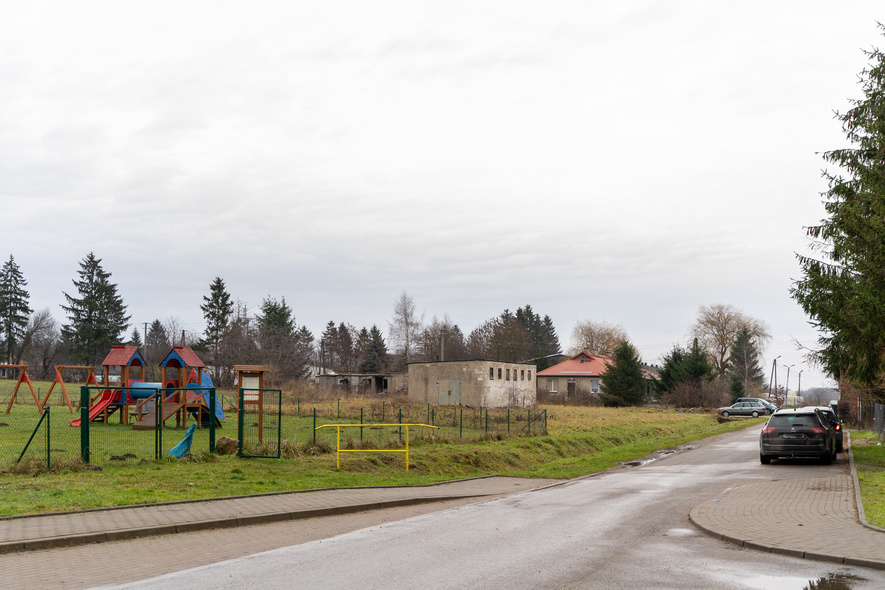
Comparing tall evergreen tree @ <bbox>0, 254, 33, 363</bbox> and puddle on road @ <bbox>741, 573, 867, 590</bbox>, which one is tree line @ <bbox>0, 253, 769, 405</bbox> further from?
puddle on road @ <bbox>741, 573, 867, 590</bbox>

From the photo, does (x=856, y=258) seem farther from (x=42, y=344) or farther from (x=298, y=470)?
(x=42, y=344)

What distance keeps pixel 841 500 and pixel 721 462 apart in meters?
9.79

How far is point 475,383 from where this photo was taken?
5703 centimetres

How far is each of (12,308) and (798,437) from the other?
8986 centimetres

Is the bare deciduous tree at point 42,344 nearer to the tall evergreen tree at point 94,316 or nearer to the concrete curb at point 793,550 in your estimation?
the tall evergreen tree at point 94,316

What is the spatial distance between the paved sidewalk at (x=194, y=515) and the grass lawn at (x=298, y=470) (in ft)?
2.15

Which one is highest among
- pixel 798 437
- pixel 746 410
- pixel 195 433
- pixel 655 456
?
pixel 798 437

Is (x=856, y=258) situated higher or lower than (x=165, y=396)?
higher

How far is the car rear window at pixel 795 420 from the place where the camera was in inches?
832

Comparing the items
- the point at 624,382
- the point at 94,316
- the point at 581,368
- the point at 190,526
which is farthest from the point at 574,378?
the point at 190,526

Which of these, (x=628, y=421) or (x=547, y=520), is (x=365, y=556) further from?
(x=628, y=421)

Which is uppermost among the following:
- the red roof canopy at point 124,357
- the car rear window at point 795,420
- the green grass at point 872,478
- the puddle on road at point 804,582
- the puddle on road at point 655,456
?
the red roof canopy at point 124,357

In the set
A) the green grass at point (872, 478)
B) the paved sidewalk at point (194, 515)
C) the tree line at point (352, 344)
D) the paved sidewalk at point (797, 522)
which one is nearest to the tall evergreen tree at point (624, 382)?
the tree line at point (352, 344)

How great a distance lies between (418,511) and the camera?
13758mm
